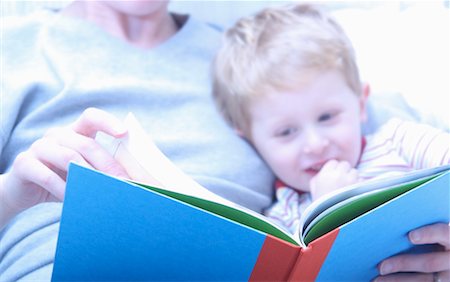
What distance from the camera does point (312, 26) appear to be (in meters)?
1.13

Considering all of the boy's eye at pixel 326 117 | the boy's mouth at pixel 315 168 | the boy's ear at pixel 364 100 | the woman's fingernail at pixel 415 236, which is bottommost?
the boy's mouth at pixel 315 168

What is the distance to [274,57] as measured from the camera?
108 centimetres

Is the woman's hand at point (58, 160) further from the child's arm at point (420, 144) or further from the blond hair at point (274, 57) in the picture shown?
the child's arm at point (420, 144)

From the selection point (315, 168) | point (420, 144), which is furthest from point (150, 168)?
point (420, 144)

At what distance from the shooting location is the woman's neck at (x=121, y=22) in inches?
42.9

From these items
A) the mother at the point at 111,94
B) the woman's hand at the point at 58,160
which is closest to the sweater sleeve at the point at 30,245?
the mother at the point at 111,94

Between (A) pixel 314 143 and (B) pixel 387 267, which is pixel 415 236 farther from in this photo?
(A) pixel 314 143

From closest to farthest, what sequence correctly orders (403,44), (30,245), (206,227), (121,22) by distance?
1. (206,227)
2. (30,245)
3. (121,22)
4. (403,44)

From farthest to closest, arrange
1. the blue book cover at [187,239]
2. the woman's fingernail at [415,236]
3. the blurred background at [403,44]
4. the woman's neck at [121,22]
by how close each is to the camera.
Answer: the blurred background at [403,44]
the woman's neck at [121,22]
the woman's fingernail at [415,236]
the blue book cover at [187,239]

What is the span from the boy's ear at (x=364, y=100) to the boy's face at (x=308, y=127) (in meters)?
0.06

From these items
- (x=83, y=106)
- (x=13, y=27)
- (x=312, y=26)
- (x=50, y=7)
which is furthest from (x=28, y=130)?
(x=312, y=26)

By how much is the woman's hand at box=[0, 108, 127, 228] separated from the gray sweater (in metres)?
0.15

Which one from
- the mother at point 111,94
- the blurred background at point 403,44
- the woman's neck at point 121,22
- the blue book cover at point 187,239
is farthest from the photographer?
the blurred background at point 403,44

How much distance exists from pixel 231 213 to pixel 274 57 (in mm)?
525
